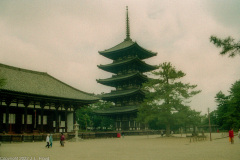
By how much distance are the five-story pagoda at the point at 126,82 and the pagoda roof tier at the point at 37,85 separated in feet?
37.2

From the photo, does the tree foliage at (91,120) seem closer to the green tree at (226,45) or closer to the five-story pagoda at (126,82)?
the five-story pagoda at (126,82)

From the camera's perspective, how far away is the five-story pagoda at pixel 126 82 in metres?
45.9

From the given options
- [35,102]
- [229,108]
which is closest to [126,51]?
[229,108]

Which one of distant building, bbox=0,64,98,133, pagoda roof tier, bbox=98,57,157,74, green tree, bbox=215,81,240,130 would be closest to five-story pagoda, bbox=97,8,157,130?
pagoda roof tier, bbox=98,57,157,74

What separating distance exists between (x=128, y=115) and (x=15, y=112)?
22367 millimetres

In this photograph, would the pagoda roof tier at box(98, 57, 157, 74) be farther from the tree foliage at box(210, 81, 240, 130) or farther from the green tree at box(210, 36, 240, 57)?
the green tree at box(210, 36, 240, 57)

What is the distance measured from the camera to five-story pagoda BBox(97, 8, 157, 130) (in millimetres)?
45916

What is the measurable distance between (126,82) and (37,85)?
2128 cm

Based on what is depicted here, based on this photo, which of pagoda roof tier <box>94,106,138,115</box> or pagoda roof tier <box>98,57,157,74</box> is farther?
pagoda roof tier <box>98,57,157,74</box>

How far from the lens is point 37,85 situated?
32594 millimetres

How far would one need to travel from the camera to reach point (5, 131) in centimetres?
2739

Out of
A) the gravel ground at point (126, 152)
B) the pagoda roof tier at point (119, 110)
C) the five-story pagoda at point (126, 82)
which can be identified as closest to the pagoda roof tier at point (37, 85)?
the pagoda roof tier at point (119, 110)

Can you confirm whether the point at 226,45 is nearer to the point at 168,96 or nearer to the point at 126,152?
the point at 126,152

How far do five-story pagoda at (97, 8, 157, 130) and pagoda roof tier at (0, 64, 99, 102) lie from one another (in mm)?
11346
